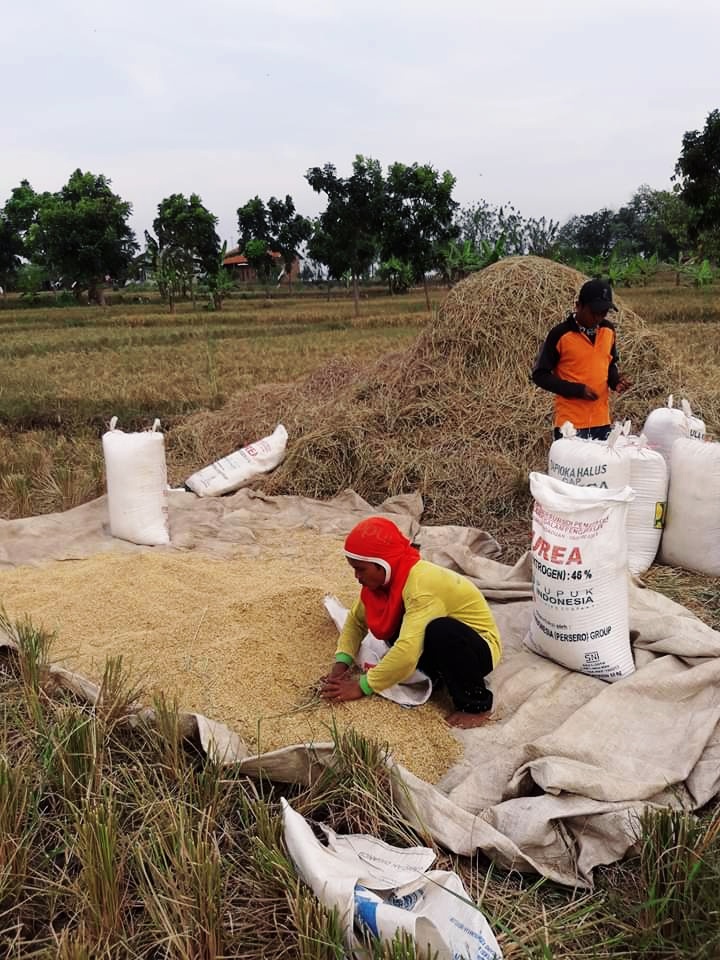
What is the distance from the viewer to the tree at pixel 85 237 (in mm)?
31922

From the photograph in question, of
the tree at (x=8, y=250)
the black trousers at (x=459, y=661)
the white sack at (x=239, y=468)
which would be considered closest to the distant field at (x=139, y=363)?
the white sack at (x=239, y=468)

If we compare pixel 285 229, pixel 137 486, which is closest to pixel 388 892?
pixel 137 486

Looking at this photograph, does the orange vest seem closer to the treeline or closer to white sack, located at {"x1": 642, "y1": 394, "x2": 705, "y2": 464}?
white sack, located at {"x1": 642, "y1": 394, "x2": 705, "y2": 464}

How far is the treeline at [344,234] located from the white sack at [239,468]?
1655cm

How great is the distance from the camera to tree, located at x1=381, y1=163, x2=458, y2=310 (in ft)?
79.1

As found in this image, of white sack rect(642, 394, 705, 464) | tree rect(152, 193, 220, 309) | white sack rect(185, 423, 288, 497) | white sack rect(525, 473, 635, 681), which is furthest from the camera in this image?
tree rect(152, 193, 220, 309)

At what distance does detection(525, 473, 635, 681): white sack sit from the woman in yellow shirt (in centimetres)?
29

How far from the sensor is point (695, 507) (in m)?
3.40

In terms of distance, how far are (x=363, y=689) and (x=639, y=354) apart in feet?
15.0

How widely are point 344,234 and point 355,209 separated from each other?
101 centimetres

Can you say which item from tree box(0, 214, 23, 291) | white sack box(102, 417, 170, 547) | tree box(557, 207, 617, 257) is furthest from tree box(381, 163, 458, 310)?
tree box(557, 207, 617, 257)

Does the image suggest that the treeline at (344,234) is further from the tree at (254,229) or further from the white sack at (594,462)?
the white sack at (594,462)

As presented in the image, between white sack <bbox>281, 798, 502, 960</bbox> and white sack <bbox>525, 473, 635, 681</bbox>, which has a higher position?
white sack <bbox>525, 473, 635, 681</bbox>

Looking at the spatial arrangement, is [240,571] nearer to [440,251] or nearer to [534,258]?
[534,258]
